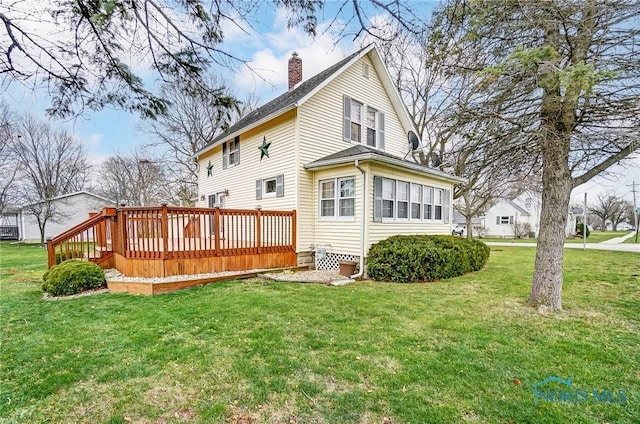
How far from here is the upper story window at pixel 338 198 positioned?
9.27 m

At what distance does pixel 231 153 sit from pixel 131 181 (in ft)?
76.9

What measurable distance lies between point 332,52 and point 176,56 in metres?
1.83

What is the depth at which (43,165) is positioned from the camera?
85.3ft

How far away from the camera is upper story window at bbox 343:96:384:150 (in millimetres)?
11297

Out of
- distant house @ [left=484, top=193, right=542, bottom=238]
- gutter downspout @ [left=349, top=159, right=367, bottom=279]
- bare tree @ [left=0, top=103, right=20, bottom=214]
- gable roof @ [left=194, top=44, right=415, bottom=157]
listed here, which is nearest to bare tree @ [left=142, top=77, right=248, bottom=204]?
gable roof @ [left=194, top=44, right=415, bottom=157]

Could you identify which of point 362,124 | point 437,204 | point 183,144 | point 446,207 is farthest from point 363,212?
point 183,144

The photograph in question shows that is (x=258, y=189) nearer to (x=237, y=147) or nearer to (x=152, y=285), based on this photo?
(x=237, y=147)

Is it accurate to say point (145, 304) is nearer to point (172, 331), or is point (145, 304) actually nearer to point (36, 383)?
point (172, 331)

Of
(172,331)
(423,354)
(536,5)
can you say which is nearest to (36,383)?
(172,331)

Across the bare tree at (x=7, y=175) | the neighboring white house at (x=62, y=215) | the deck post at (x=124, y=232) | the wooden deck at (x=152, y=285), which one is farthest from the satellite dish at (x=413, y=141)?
the bare tree at (x=7, y=175)

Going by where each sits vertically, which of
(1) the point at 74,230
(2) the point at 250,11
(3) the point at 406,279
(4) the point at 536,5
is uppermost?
(4) the point at 536,5

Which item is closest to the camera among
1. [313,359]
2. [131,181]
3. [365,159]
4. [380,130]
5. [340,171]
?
[313,359]

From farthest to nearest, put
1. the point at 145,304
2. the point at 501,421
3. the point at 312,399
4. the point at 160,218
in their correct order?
the point at 160,218, the point at 145,304, the point at 312,399, the point at 501,421

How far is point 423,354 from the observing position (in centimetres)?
363
